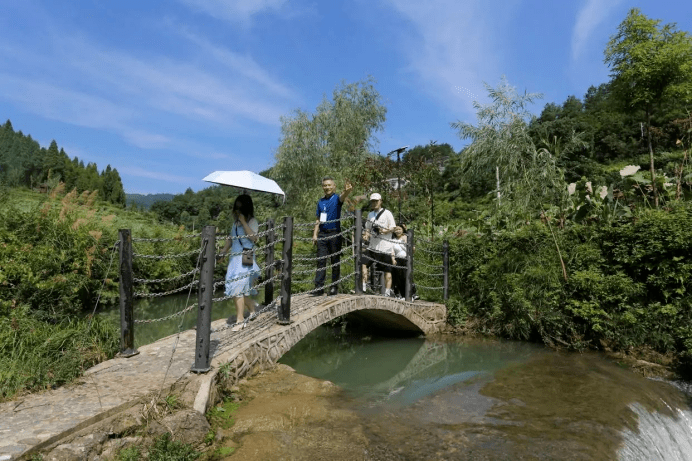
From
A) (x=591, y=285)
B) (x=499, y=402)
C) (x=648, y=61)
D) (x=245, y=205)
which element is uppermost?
(x=648, y=61)

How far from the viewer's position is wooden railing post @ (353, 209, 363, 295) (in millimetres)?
7355

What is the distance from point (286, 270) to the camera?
581cm

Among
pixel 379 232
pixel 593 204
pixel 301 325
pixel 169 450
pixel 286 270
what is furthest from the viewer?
pixel 593 204

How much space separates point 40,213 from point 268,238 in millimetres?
6048

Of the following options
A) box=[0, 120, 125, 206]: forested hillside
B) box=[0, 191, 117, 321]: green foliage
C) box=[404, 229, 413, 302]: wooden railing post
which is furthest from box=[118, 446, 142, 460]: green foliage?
box=[0, 120, 125, 206]: forested hillside

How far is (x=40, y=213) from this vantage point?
9.59m

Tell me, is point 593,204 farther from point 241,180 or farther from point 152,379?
point 152,379

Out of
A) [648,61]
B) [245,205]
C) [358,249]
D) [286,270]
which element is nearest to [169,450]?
[286,270]

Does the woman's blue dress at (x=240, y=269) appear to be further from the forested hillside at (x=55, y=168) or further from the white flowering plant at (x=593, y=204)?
the forested hillside at (x=55, y=168)

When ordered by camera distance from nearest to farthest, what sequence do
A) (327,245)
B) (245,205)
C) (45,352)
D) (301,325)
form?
(45,352)
(245,205)
(301,325)
(327,245)

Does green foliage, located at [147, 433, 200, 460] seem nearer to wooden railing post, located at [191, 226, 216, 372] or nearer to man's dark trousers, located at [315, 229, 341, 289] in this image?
wooden railing post, located at [191, 226, 216, 372]

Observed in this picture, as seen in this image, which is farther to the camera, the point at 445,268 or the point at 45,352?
the point at 445,268

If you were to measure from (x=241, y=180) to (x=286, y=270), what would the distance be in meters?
1.22

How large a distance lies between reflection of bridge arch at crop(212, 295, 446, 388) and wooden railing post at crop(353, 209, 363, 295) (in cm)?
22
